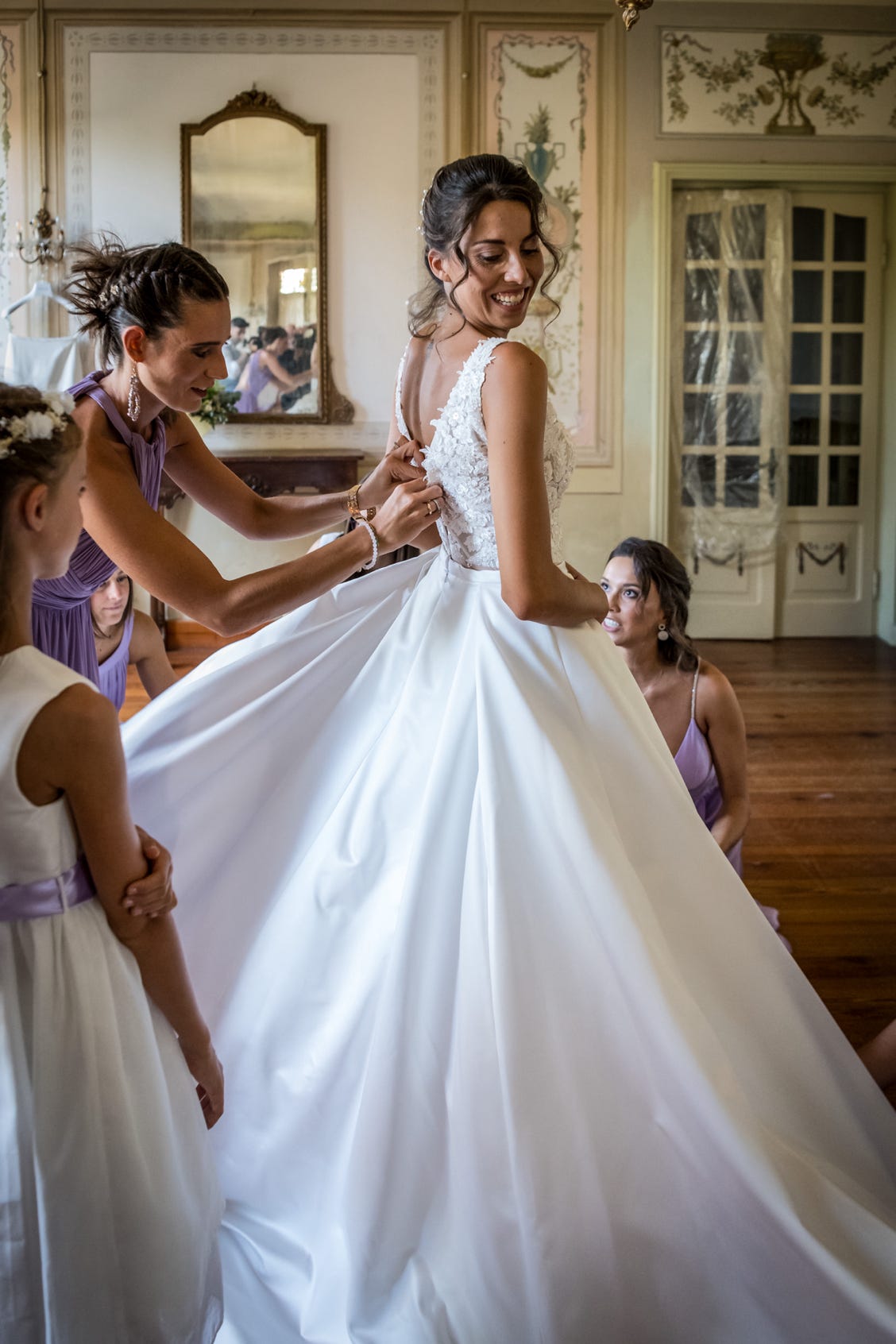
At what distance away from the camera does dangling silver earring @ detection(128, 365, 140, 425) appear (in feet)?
6.21

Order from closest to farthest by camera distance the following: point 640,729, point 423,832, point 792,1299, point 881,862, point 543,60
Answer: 1. point 792,1299
2. point 423,832
3. point 640,729
4. point 881,862
5. point 543,60

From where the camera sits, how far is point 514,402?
180 centimetres

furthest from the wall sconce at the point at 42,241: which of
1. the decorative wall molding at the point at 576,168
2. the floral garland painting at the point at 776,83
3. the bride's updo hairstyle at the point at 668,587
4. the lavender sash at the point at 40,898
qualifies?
the lavender sash at the point at 40,898

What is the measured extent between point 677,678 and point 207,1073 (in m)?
1.67

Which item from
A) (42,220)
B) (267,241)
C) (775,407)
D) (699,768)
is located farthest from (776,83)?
(699,768)

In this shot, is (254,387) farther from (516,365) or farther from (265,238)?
(516,365)

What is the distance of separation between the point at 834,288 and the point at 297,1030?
6.64 metres

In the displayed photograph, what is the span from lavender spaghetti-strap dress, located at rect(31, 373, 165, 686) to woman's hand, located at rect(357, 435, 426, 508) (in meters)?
0.36

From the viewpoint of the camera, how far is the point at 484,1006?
5.35 ft

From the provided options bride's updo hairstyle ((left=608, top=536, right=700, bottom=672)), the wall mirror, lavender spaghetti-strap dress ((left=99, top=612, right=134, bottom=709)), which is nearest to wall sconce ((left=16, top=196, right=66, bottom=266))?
the wall mirror

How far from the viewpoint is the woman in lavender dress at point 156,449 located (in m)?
1.84

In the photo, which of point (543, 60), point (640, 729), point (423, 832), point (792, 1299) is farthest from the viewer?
point (543, 60)

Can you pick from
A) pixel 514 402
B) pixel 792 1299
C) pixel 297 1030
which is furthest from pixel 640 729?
pixel 792 1299

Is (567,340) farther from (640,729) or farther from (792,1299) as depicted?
(792,1299)
